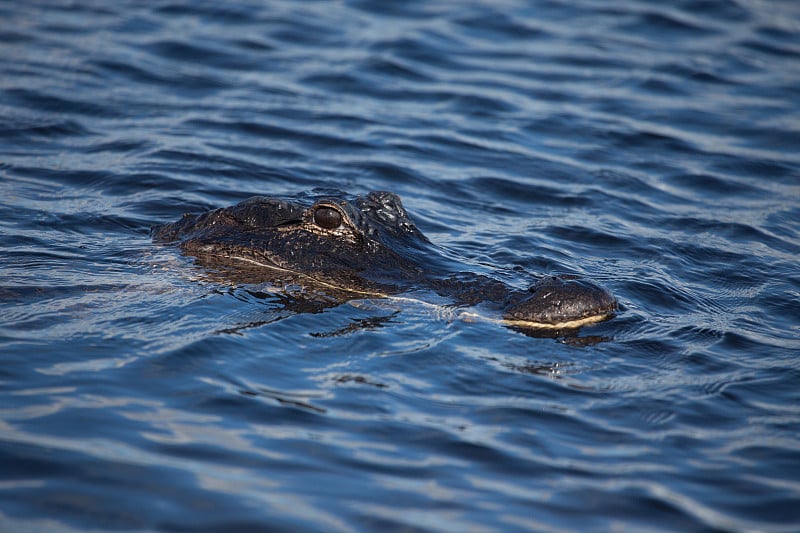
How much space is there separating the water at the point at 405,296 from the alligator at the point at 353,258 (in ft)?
0.56

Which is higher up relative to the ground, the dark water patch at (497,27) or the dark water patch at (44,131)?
the dark water patch at (497,27)

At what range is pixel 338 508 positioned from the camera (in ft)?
13.2

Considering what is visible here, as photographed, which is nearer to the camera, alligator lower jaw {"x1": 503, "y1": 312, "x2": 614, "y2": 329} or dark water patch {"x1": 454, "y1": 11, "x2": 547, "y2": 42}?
alligator lower jaw {"x1": 503, "y1": 312, "x2": 614, "y2": 329}

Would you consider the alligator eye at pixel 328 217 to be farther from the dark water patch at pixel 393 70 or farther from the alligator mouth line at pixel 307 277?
the dark water patch at pixel 393 70

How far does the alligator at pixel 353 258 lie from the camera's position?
18.5 ft

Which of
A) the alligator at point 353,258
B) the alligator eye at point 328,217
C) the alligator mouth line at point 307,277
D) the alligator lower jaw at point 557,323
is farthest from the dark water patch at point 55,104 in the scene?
the alligator lower jaw at point 557,323

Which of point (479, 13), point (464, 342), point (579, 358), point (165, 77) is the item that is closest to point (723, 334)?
point (579, 358)

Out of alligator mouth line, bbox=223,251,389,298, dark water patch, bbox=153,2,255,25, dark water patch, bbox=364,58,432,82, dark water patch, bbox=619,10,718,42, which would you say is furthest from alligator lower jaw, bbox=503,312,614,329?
dark water patch, bbox=153,2,255,25

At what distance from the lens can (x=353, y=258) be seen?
6312 mm

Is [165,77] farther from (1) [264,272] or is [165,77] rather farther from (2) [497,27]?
(1) [264,272]

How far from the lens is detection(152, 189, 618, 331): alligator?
565cm

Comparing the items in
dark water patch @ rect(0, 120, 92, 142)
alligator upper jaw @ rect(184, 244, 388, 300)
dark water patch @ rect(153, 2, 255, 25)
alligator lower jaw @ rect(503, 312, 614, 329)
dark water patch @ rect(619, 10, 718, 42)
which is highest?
dark water patch @ rect(619, 10, 718, 42)

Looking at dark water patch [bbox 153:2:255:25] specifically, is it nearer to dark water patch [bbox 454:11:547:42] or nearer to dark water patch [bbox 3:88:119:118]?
dark water patch [bbox 454:11:547:42]

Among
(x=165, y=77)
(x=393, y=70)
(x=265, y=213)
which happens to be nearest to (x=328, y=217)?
(x=265, y=213)
